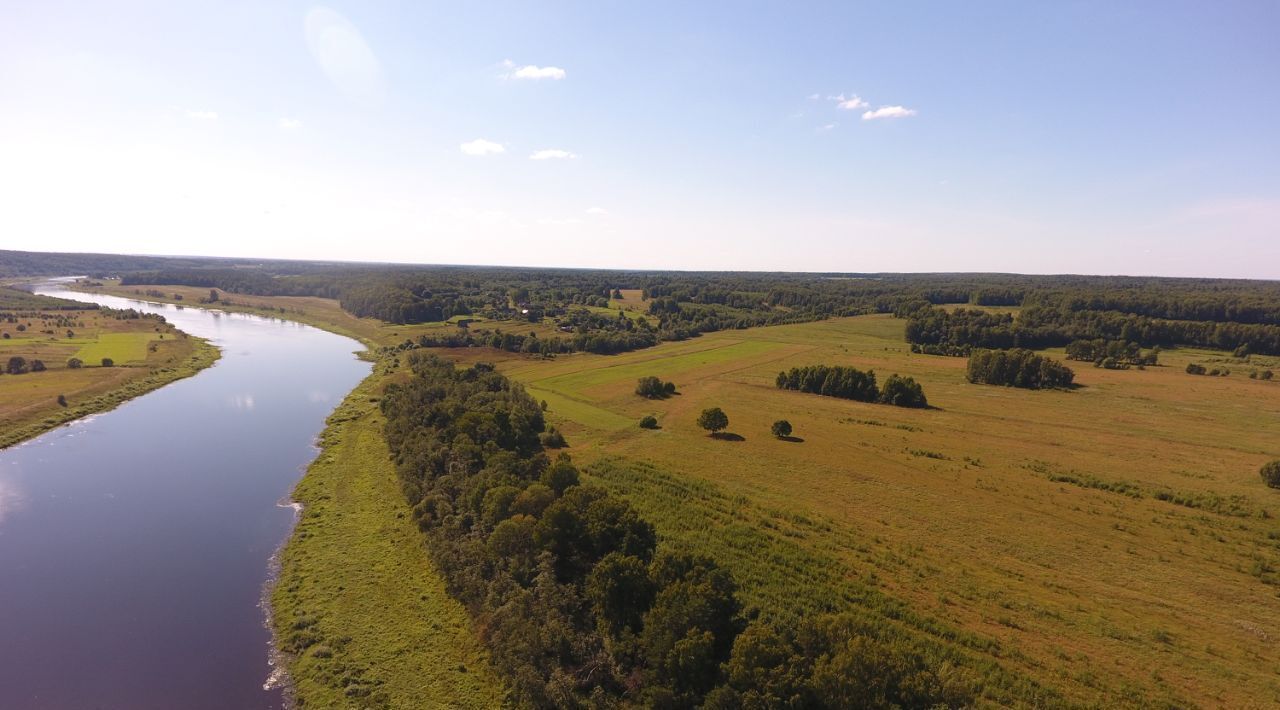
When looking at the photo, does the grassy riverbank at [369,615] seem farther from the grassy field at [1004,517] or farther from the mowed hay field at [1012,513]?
the mowed hay field at [1012,513]

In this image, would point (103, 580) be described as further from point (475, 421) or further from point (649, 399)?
point (649, 399)

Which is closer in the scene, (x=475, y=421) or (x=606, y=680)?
(x=606, y=680)

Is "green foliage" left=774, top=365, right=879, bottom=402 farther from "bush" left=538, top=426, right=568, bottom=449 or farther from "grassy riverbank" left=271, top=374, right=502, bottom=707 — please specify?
"grassy riverbank" left=271, top=374, right=502, bottom=707

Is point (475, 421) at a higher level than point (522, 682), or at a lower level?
higher

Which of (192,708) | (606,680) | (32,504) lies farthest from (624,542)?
(32,504)

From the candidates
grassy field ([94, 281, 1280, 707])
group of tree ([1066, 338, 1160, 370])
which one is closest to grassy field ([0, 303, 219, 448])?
grassy field ([94, 281, 1280, 707])

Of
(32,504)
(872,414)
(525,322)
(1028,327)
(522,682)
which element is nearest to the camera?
(522,682)
